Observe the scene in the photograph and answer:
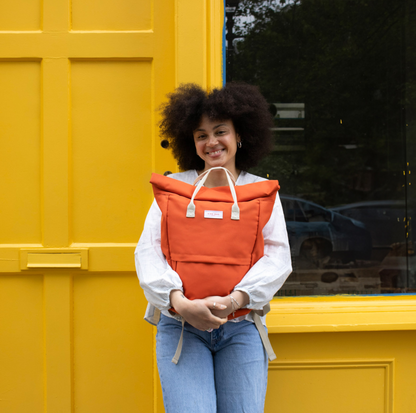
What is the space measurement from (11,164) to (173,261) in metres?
1.33

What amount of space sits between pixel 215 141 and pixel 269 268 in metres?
0.55

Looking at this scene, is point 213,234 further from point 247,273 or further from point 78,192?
point 78,192

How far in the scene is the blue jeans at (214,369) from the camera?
1.50 metres

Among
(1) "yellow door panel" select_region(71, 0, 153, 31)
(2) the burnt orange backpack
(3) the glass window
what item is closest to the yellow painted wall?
(1) "yellow door panel" select_region(71, 0, 153, 31)

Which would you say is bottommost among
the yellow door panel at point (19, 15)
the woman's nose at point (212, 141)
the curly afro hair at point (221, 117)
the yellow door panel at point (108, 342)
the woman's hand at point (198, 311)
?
the yellow door panel at point (108, 342)

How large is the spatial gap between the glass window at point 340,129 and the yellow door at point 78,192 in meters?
0.62

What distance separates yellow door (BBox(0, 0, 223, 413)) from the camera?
2289 millimetres

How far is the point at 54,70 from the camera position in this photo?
2281 mm

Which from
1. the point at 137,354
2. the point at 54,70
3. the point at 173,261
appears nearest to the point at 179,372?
the point at 173,261

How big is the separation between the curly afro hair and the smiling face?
28 millimetres

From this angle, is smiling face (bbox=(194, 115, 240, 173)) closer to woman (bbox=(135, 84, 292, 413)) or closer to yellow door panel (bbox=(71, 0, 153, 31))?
woman (bbox=(135, 84, 292, 413))

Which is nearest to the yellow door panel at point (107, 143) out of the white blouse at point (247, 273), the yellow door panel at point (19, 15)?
the yellow door panel at point (19, 15)

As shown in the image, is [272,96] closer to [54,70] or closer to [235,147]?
[235,147]

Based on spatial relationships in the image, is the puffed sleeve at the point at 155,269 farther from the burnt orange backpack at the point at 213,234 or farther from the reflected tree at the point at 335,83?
the reflected tree at the point at 335,83
